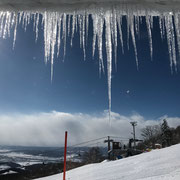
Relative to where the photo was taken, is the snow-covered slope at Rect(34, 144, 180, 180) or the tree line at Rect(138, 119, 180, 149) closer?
the snow-covered slope at Rect(34, 144, 180, 180)

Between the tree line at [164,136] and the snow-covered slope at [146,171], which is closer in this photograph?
the snow-covered slope at [146,171]

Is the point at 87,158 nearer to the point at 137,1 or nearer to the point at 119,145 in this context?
the point at 119,145

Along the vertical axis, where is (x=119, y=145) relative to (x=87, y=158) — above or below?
above

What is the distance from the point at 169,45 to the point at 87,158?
45863mm

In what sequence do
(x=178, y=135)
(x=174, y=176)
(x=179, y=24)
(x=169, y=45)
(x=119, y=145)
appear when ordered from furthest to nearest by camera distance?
(x=178, y=135), (x=119, y=145), (x=174, y=176), (x=169, y=45), (x=179, y=24)

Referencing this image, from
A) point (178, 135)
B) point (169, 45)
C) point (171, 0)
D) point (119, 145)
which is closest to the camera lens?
point (171, 0)

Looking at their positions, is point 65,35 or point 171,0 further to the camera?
point 65,35

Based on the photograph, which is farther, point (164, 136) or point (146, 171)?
point (164, 136)

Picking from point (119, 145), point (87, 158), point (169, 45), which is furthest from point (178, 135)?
point (169, 45)

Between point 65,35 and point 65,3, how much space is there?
0.61m

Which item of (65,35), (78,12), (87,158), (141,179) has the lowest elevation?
(87,158)

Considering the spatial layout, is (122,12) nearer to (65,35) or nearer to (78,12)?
(78,12)

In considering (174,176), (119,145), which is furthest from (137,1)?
(119,145)

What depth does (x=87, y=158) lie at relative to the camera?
1714 inches
